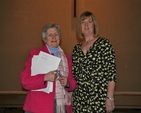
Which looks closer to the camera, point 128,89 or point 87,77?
point 87,77

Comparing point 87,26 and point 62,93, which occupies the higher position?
point 87,26

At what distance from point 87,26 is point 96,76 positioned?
1.77 ft

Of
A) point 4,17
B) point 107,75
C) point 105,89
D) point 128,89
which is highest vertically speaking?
point 4,17

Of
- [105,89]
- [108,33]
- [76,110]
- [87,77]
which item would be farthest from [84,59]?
[108,33]

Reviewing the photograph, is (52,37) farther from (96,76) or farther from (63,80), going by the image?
(96,76)

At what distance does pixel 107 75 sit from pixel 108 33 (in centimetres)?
217

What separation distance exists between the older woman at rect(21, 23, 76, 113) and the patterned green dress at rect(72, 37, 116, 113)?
14cm

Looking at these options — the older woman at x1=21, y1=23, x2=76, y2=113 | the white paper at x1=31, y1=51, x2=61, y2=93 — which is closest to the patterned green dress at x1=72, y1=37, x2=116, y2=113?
the older woman at x1=21, y1=23, x2=76, y2=113

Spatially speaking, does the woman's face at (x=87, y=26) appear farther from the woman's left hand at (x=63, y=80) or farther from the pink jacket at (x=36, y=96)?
the pink jacket at (x=36, y=96)

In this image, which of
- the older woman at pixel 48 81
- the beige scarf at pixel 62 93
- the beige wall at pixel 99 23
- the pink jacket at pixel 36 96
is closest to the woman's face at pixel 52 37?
the older woman at pixel 48 81

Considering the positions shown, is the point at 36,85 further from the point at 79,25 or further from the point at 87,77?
the point at 79,25

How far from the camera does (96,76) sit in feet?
7.23

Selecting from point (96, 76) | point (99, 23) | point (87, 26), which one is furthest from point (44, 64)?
point (99, 23)

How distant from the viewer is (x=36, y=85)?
6.78ft
